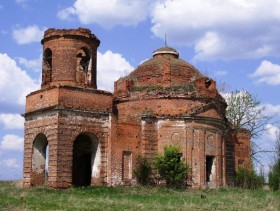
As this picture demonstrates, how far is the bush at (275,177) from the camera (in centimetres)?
2695

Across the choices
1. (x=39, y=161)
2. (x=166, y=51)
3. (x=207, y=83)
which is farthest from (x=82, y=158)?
(x=166, y=51)

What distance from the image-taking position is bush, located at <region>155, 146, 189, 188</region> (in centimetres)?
2434

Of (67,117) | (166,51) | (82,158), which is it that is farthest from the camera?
(166,51)

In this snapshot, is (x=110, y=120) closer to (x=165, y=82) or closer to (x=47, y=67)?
(x=47, y=67)

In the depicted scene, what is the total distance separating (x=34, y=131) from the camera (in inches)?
946

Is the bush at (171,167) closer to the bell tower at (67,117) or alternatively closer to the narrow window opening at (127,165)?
the narrow window opening at (127,165)

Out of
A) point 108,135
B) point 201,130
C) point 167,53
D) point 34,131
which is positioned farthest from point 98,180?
point 167,53

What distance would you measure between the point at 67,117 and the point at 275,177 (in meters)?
13.0

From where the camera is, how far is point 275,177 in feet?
89.6

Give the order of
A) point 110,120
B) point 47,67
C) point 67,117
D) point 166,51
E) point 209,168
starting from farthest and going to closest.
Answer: point 166,51, point 209,168, point 47,67, point 110,120, point 67,117

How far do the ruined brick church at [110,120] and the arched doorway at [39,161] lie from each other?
0.17ft

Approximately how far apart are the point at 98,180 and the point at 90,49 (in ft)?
23.4

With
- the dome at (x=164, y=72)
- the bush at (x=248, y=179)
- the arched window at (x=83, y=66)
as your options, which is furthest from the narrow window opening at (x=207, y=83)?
the arched window at (x=83, y=66)

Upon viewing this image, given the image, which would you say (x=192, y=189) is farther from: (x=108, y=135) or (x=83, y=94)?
(x=83, y=94)
